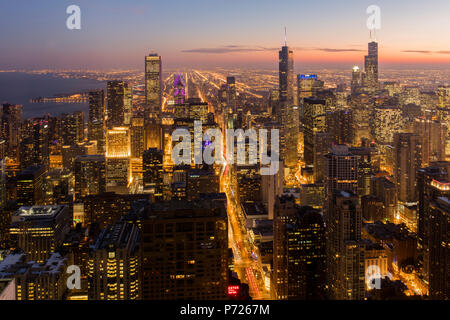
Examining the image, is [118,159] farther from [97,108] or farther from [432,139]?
[432,139]

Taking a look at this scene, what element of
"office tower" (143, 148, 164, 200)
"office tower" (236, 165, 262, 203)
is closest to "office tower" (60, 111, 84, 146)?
"office tower" (143, 148, 164, 200)

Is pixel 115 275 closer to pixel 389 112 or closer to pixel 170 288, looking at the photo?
pixel 170 288

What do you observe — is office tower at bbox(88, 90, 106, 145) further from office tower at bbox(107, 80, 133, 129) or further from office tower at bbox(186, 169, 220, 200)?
office tower at bbox(186, 169, 220, 200)

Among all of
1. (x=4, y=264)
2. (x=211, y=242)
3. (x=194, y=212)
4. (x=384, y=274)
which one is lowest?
(x=384, y=274)

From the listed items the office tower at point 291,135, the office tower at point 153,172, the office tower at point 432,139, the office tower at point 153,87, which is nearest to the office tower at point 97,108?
the office tower at point 153,87

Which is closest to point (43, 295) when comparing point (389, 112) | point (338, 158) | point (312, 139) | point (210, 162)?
point (338, 158)

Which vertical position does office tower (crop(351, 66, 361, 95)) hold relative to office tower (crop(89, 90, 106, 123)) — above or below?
above

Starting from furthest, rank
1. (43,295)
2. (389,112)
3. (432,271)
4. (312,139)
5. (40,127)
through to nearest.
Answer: (389,112) < (312,139) < (40,127) < (432,271) < (43,295)
